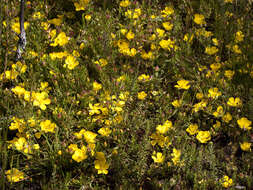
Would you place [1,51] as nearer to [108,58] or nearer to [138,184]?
[108,58]

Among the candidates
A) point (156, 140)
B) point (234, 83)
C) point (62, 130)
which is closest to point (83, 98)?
point (62, 130)

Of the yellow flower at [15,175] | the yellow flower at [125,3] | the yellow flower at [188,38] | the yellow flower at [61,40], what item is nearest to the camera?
the yellow flower at [15,175]

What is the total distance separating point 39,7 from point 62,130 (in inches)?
74.2

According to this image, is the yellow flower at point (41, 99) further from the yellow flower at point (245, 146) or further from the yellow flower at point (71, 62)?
the yellow flower at point (245, 146)

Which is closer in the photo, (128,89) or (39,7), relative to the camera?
(128,89)

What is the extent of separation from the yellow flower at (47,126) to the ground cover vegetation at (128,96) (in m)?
0.01

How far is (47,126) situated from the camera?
285 centimetres

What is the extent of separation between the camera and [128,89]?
3.31m

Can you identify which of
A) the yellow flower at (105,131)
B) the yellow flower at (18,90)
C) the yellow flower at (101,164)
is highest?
the yellow flower at (18,90)

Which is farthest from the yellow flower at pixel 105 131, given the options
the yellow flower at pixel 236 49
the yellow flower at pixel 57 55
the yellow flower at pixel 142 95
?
the yellow flower at pixel 236 49

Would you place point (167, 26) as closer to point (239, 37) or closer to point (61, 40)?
point (239, 37)

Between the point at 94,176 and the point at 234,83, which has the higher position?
the point at 234,83

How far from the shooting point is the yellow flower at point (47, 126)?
9.22 ft

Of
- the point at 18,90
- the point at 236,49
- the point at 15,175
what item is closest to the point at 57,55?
the point at 18,90
